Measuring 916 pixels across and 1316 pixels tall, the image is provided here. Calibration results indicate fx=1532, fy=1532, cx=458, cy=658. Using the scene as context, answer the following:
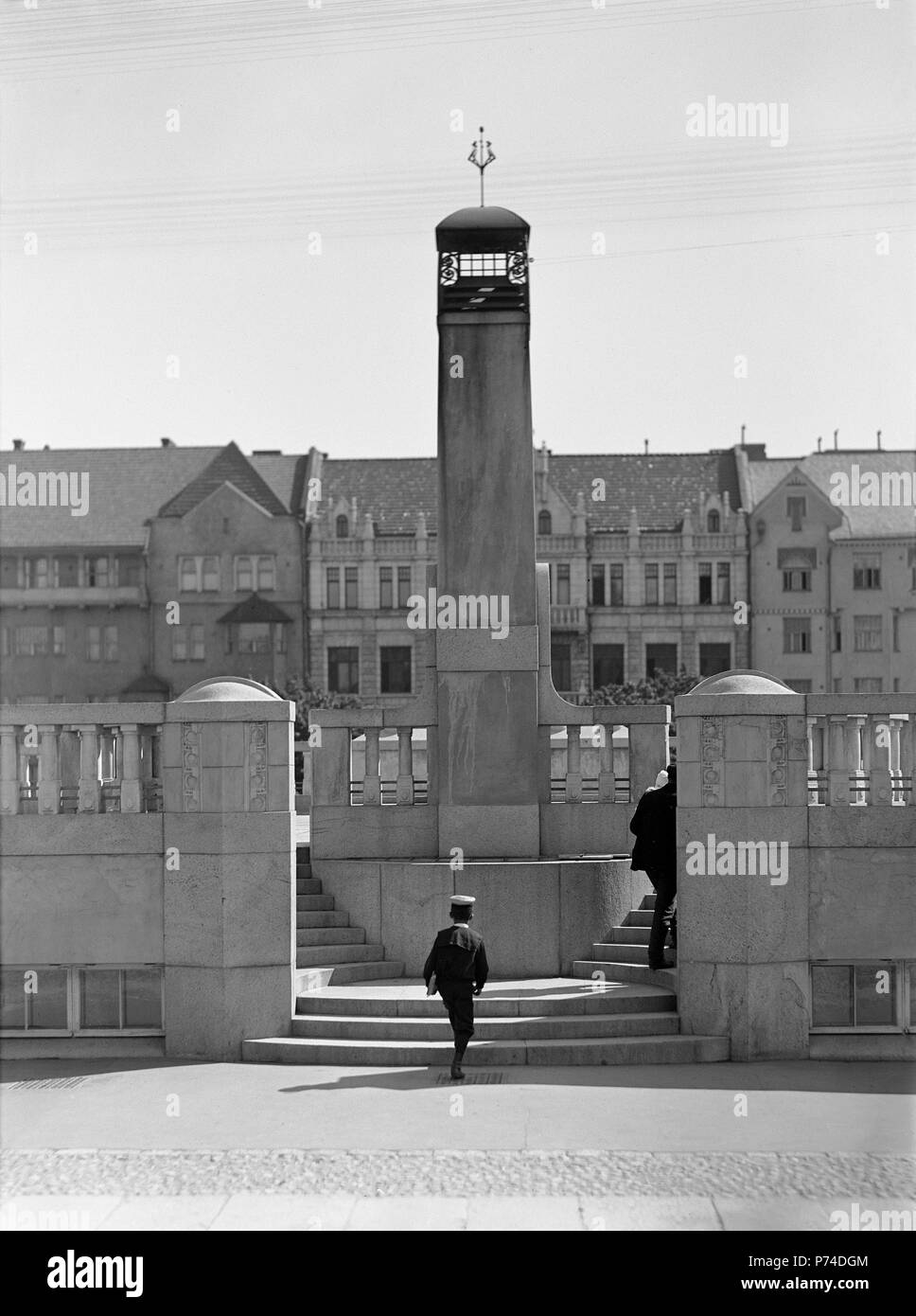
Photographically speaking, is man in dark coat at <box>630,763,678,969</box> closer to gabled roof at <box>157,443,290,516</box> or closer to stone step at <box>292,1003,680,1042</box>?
stone step at <box>292,1003,680,1042</box>

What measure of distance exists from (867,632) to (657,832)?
62.7 m

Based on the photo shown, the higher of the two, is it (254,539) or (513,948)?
(254,539)

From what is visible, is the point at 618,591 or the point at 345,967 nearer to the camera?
the point at 345,967

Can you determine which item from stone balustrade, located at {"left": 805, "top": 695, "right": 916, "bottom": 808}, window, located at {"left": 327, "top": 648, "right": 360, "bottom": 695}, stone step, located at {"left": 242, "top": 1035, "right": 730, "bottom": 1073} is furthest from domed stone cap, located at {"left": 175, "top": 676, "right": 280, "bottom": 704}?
window, located at {"left": 327, "top": 648, "right": 360, "bottom": 695}

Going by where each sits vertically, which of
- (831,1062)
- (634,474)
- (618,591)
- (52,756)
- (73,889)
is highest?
(634,474)

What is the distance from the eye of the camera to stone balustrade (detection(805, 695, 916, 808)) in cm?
1366

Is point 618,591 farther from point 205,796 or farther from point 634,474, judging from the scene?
point 205,796

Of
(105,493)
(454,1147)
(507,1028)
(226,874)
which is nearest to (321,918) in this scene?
(226,874)

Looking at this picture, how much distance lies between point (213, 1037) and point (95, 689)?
63.2 m

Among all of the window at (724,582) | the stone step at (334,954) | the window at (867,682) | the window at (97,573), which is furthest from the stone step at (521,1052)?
the window at (97,573)

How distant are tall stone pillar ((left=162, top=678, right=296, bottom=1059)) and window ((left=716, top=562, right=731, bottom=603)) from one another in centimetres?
6344

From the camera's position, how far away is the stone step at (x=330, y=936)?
15547 millimetres

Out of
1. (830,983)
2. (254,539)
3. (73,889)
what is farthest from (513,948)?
(254,539)

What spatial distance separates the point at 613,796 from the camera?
678 inches
